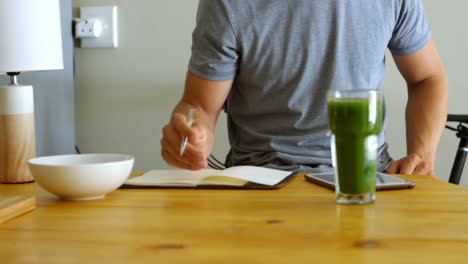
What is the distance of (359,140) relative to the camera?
0.76 metres

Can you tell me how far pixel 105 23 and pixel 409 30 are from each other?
3.02ft

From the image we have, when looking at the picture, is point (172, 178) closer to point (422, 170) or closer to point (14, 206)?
point (14, 206)

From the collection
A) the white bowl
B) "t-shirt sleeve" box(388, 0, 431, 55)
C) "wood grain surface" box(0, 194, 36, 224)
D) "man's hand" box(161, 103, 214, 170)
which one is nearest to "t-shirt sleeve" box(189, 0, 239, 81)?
"man's hand" box(161, 103, 214, 170)

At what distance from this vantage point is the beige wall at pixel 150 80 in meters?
1.76

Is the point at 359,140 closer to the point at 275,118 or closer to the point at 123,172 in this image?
the point at 123,172

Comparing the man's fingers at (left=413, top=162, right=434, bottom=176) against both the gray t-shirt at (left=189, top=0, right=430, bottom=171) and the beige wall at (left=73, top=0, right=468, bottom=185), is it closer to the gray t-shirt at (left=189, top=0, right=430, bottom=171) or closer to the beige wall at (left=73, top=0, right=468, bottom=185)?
the gray t-shirt at (left=189, top=0, right=430, bottom=171)

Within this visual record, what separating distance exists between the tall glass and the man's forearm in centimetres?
63

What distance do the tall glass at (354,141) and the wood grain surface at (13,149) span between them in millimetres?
501

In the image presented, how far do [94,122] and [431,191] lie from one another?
127 cm

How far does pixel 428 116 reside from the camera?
1399 millimetres

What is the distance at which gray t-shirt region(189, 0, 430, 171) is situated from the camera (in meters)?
1.26

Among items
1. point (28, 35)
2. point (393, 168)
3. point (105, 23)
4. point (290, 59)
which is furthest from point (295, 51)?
point (105, 23)

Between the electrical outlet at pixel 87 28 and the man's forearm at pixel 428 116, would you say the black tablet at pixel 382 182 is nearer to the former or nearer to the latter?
the man's forearm at pixel 428 116

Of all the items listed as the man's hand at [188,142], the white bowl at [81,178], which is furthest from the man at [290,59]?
the white bowl at [81,178]
